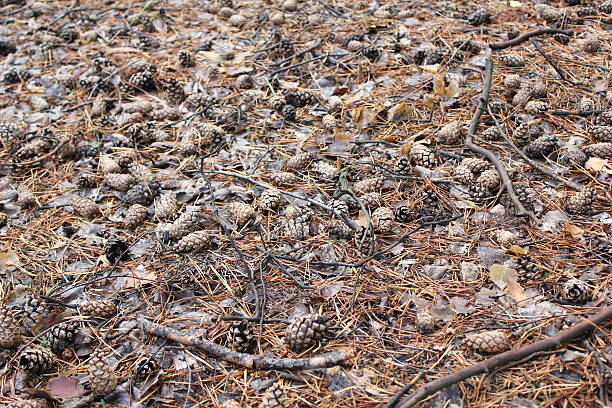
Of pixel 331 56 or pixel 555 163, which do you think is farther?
pixel 331 56

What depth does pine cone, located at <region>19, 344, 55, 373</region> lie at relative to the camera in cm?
203

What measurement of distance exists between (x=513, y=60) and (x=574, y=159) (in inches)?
40.9

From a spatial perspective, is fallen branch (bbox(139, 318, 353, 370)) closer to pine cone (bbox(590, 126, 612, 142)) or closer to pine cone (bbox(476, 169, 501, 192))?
pine cone (bbox(476, 169, 501, 192))

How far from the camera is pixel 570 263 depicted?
2.16 m

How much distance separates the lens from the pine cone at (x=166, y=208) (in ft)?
8.89

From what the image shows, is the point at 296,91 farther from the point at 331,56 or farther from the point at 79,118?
the point at 79,118

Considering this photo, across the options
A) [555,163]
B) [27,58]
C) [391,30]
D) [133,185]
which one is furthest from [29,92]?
[555,163]

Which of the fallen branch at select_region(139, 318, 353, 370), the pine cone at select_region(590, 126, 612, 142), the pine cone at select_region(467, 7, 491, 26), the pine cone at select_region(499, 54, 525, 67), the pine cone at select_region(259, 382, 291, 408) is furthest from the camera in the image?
the pine cone at select_region(467, 7, 491, 26)

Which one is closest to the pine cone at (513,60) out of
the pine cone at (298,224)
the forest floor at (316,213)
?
the forest floor at (316,213)

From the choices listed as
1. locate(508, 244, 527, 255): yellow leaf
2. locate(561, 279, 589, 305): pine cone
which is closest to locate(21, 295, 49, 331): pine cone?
locate(508, 244, 527, 255): yellow leaf

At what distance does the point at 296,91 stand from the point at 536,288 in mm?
2013

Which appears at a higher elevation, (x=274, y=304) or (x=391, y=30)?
(x=391, y=30)

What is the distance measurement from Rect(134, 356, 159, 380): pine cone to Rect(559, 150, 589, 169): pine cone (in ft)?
7.08

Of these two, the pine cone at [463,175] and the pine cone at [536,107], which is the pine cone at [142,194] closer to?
the pine cone at [463,175]
